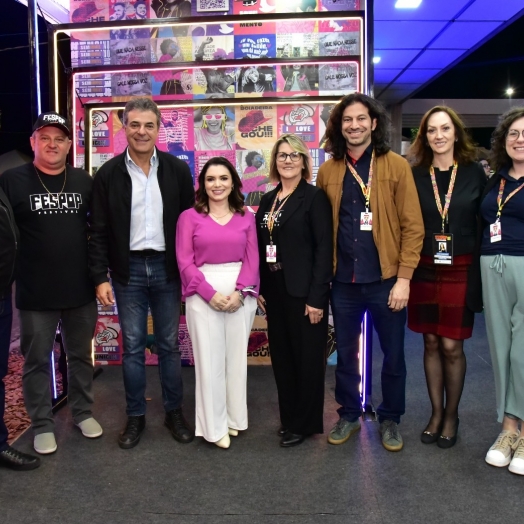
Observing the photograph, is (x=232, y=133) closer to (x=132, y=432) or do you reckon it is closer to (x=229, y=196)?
(x=229, y=196)

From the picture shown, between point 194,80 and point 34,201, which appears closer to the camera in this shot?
point 34,201

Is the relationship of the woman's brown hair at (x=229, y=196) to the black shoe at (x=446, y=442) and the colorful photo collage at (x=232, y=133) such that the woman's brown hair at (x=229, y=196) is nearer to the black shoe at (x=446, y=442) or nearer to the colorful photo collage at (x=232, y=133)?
the colorful photo collage at (x=232, y=133)

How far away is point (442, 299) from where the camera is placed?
2.47 metres

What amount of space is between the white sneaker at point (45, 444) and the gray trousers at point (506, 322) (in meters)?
2.20

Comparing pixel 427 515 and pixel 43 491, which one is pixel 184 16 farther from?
pixel 427 515

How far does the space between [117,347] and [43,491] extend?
5.91ft

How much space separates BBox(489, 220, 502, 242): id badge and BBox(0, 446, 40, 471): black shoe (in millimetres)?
2350

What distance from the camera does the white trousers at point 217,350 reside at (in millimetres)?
2496

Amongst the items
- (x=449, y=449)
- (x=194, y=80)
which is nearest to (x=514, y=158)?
(x=449, y=449)

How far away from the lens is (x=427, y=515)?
6.55 feet

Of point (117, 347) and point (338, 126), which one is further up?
point (338, 126)

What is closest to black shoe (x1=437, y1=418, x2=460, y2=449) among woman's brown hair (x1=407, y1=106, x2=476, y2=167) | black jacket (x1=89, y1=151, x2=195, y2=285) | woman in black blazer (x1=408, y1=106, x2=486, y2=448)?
woman in black blazer (x1=408, y1=106, x2=486, y2=448)

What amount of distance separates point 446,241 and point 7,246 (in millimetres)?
1966

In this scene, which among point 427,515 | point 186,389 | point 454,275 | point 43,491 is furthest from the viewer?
point 186,389
